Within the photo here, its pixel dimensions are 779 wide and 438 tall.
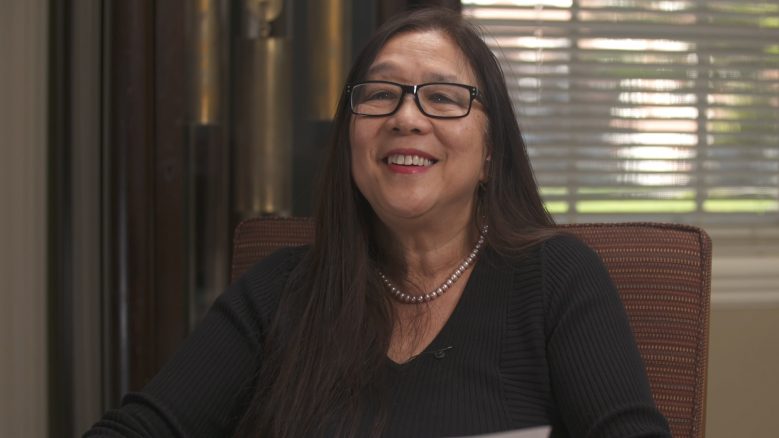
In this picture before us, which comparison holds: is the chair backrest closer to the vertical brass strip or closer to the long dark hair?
the long dark hair

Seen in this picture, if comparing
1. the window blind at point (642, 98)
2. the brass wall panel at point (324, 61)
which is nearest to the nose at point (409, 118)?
the brass wall panel at point (324, 61)

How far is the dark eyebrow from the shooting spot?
4.51 feet

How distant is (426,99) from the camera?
1374mm

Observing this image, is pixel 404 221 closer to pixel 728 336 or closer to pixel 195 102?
pixel 195 102

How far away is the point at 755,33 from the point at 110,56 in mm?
1681

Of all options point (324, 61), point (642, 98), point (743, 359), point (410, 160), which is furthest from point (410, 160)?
point (743, 359)

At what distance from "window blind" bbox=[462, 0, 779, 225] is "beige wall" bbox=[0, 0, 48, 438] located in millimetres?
1114

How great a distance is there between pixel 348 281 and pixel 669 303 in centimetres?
51

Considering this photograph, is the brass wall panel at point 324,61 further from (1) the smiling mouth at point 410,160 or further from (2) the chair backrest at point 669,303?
(2) the chair backrest at point 669,303

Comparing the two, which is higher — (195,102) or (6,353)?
(195,102)

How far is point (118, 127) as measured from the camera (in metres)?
1.71


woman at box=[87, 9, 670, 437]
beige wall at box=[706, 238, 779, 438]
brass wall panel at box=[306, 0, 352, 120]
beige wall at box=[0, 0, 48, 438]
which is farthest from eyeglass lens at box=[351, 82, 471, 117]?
beige wall at box=[706, 238, 779, 438]

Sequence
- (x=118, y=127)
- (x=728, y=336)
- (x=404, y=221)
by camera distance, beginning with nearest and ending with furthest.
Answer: (x=404, y=221), (x=118, y=127), (x=728, y=336)

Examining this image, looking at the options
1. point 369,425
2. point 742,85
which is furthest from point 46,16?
point 742,85
